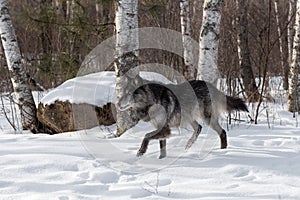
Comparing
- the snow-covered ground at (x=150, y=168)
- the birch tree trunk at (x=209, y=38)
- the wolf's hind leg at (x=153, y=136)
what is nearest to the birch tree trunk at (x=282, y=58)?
the birch tree trunk at (x=209, y=38)

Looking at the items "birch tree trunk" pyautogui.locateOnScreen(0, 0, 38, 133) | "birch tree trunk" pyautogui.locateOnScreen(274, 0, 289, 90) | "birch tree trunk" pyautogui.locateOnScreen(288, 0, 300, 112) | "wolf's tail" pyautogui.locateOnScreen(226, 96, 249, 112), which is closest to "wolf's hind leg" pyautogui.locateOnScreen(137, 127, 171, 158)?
"wolf's tail" pyautogui.locateOnScreen(226, 96, 249, 112)

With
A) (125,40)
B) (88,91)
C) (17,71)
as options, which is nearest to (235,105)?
(125,40)

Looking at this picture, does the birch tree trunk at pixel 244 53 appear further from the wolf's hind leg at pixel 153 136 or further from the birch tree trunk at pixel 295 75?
the wolf's hind leg at pixel 153 136

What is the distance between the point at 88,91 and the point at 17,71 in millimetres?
1565

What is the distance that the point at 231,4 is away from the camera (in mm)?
9375

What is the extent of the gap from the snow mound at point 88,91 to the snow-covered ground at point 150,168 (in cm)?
106

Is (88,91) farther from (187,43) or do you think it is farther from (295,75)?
(295,75)

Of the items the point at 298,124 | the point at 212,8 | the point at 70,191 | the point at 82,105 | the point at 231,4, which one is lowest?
the point at 70,191

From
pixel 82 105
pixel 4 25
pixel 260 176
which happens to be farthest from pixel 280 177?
pixel 4 25

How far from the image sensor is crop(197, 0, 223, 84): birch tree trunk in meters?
5.34

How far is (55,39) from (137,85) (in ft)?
23.4

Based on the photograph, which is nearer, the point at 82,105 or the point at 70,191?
the point at 70,191

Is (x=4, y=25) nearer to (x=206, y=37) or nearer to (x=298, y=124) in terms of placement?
(x=206, y=37)

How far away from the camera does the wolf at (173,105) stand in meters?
3.98
